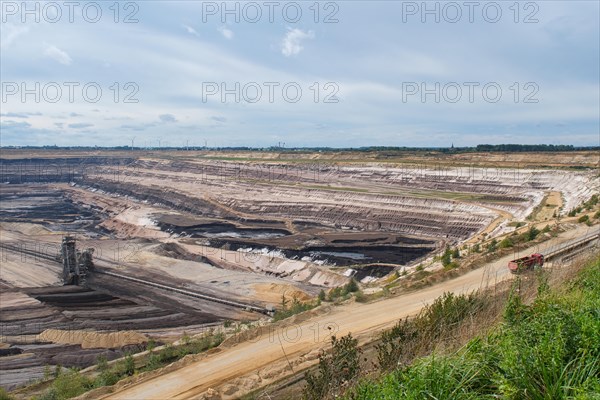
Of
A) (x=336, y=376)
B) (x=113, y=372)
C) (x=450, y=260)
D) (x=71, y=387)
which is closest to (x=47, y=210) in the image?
(x=450, y=260)

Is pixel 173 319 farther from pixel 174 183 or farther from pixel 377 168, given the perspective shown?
pixel 174 183

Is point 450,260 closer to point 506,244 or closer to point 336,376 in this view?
point 506,244

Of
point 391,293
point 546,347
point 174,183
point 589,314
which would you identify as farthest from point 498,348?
point 174,183

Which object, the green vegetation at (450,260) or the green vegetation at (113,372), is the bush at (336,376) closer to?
the green vegetation at (113,372)

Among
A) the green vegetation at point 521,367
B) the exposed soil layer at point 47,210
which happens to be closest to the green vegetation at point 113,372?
the green vegetation at point 521,367

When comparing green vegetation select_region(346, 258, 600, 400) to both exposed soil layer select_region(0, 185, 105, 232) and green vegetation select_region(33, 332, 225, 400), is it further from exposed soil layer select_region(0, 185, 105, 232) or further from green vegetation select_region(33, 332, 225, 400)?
exposed soil layer select_region(0, 185, 105, 232)
